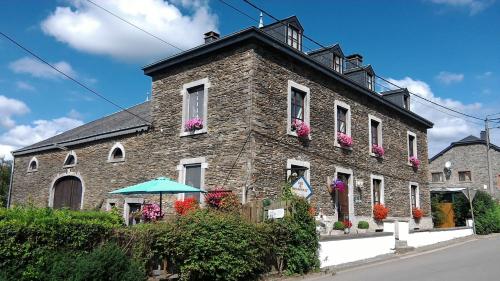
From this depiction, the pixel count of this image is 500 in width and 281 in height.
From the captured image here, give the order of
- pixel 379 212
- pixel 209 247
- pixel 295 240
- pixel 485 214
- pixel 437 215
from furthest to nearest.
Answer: pixel 437 215 < pixel 485 214 < pixel 379 212 < pixel 295 240 < pixel 209 247

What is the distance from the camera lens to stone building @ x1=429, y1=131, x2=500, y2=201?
36.4 metres

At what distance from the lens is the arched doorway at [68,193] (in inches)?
789

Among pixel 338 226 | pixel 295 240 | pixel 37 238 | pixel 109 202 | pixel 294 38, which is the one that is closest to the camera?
pixel 37 238

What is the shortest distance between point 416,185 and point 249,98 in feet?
43.0

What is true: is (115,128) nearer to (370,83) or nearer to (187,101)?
(187,101)

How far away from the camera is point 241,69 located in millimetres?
14445

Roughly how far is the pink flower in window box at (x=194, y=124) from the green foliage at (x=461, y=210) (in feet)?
55.5

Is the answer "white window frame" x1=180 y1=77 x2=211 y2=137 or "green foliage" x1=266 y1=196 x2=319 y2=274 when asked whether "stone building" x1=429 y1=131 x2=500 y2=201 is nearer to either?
"white window frame" x1=180 y1=77 x2=211 y2=137

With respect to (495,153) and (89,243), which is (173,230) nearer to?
(89,243)

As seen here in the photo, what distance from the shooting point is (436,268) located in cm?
1179

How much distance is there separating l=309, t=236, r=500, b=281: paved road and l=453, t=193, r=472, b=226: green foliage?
9674mm

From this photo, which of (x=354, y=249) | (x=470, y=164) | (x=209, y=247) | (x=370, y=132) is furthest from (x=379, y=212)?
(x=470, y=164)

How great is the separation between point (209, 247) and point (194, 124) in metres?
6.86

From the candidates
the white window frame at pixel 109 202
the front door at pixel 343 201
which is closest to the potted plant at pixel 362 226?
the front door at pixel 343 201
